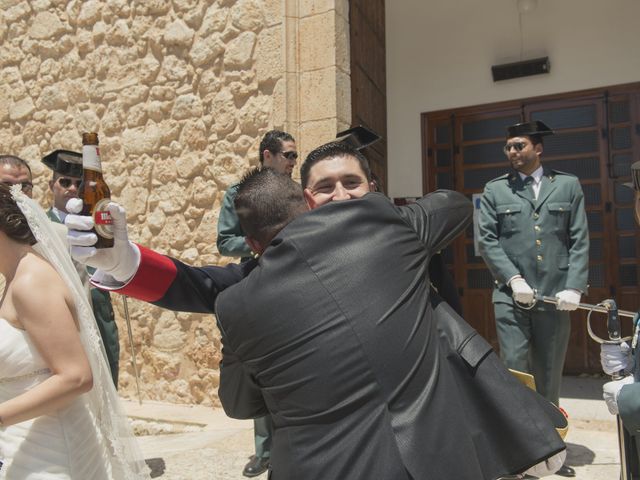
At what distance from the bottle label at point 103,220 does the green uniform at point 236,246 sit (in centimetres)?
189

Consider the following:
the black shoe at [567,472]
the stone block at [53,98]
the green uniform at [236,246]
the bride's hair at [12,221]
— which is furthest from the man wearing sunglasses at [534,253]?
the stone block at [53,98]

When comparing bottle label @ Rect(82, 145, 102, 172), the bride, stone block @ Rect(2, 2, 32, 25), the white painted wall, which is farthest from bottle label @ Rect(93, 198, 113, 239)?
stone block @ Rect(2, 2, 32, 25)

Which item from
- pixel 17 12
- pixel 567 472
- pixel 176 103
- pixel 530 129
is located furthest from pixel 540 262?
pixel 17 12

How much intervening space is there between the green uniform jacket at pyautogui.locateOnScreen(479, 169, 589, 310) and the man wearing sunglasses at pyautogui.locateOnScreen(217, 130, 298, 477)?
1.43 meters

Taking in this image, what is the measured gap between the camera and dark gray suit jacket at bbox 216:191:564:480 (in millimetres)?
1323

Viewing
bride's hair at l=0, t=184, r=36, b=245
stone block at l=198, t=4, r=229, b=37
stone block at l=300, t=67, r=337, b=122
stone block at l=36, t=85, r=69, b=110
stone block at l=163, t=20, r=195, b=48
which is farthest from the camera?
stone block at l=36, t=85, r=69, b=110

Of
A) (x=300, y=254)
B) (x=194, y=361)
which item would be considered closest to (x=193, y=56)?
(x=194, y=361)

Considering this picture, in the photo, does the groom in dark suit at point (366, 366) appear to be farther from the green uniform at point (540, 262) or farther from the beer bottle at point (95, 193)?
the green uniform at point (540, 262)

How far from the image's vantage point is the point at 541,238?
12.8 ft

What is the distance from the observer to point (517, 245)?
397 cm

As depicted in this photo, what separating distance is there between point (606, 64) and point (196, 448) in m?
5.04

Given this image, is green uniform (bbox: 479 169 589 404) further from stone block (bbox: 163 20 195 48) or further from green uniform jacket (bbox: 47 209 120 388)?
stone block (bbox: 163 20 195 48)

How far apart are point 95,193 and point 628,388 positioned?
1635mm

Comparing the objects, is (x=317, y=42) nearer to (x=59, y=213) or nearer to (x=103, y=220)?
(x=59, y=213)
